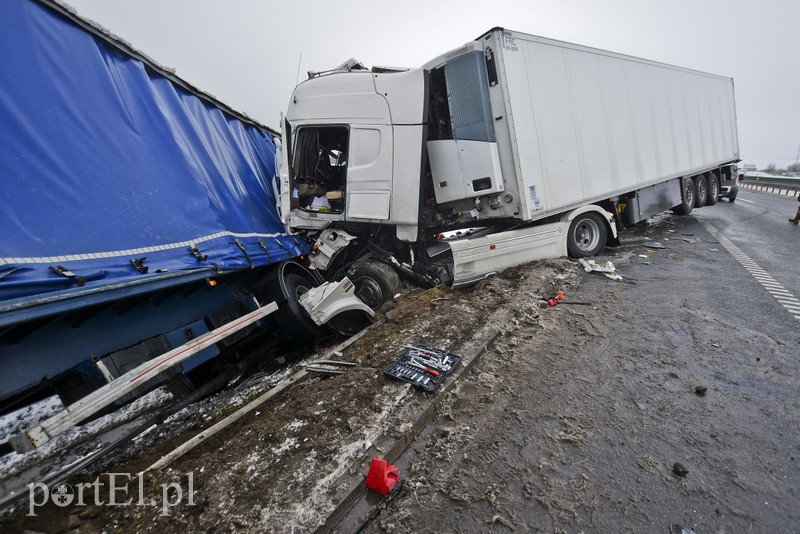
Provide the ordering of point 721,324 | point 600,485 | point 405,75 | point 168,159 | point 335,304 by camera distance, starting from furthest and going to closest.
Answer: point 405,75
point 335,304
point 721,324
point 168,159
point 600,485

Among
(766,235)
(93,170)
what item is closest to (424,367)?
(93,170)

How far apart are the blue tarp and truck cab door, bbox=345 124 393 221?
149 cm

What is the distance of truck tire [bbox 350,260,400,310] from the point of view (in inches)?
182

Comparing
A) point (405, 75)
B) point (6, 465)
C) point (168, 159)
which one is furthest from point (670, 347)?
point (6, 465)

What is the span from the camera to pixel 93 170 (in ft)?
7.81

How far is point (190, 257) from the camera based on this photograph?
280 centimetres

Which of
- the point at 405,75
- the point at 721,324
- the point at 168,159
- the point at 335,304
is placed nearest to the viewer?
the point at 168,159

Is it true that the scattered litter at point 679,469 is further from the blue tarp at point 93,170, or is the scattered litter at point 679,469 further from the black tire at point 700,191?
the black tire at point 700,191

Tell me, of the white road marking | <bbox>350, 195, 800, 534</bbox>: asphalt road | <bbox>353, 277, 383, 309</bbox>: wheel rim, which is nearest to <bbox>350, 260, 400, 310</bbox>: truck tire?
<bbox>353, 277, 383, 309</bbox>: wheel rim

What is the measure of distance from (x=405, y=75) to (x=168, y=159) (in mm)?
2819

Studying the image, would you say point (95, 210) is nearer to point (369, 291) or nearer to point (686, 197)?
point (369, 291)

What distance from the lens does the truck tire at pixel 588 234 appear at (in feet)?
18.2

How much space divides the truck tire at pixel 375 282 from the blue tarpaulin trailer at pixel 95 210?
4.75 feet

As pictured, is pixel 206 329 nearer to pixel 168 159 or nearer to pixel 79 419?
pixel 79 419
